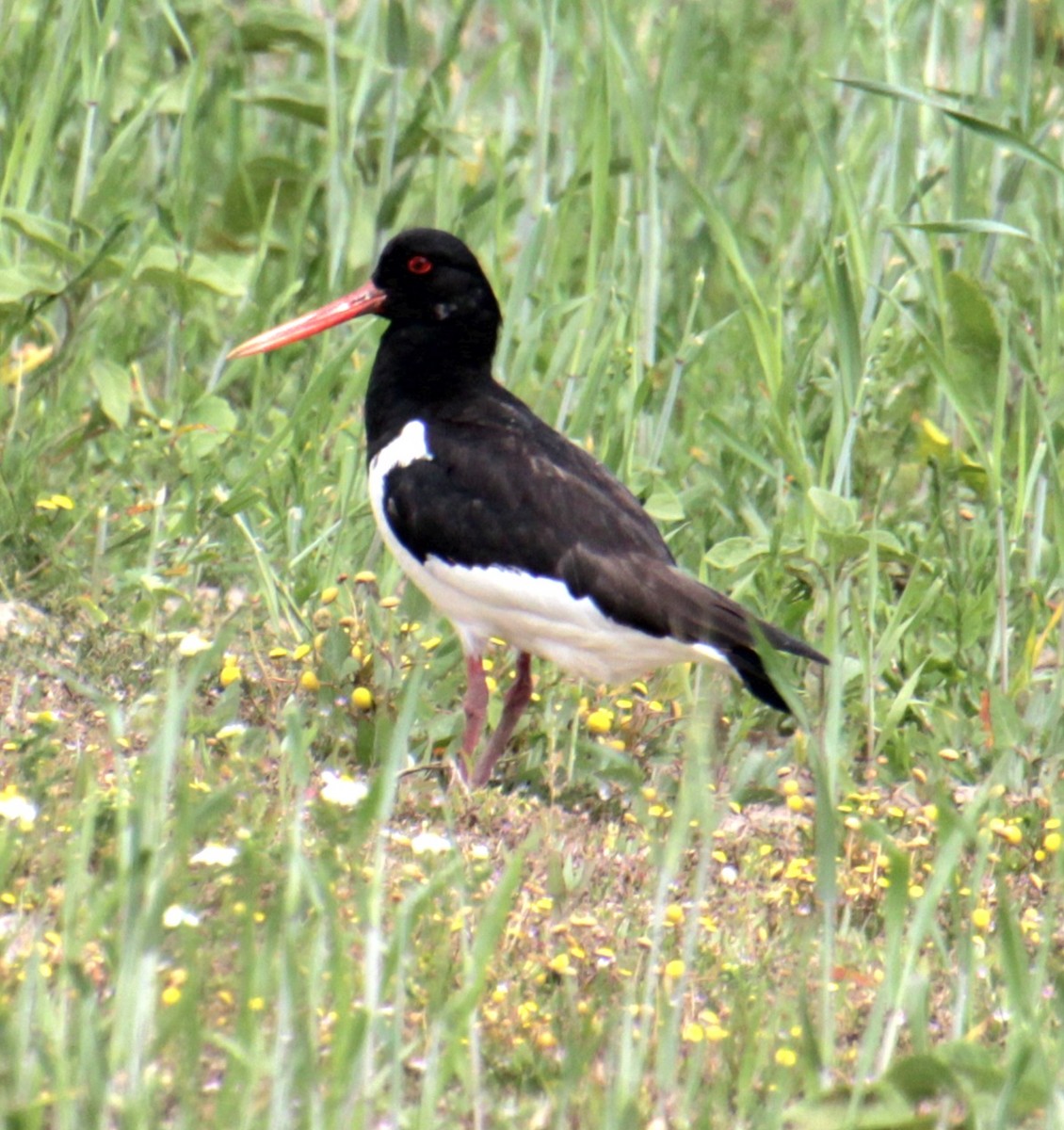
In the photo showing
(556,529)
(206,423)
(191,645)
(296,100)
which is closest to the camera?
(191,645)

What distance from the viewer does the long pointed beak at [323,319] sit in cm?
495

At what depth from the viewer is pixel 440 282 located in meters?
4.87

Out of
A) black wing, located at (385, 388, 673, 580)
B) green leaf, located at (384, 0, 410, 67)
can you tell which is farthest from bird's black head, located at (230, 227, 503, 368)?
green leaf, located at (384, 0, 410, 67)

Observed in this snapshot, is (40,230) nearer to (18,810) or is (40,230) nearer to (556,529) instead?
(556,529)

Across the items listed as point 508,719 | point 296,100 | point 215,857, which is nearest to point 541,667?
point 508,719

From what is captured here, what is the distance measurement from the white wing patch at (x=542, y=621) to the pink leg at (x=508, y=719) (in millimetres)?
107

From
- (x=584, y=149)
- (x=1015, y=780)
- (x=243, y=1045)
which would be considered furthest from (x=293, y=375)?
(x=243, y=1045)

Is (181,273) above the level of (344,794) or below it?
above

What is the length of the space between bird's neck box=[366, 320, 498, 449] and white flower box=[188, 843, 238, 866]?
5.38ft

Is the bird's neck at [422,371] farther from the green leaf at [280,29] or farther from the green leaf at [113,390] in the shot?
the green leaf at [280,29]

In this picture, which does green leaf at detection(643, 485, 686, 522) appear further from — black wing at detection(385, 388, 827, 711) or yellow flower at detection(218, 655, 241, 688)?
yellow flower at detection(218, 655, 241, 688)

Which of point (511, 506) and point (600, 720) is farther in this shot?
point (511, 506)

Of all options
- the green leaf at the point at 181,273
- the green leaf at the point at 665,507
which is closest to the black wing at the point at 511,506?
the green leaf at the point at 665,507

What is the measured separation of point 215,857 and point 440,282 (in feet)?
6.93
